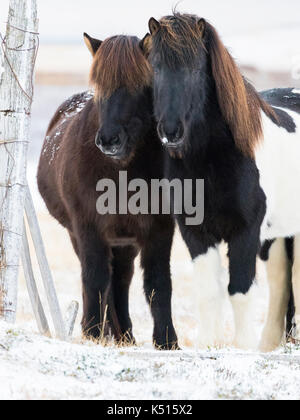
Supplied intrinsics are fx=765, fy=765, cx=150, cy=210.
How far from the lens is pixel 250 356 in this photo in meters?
4.95

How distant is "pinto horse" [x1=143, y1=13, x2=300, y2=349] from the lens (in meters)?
5.43

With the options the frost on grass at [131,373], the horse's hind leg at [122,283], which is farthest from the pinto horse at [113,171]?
the frost on grass at [131,373]

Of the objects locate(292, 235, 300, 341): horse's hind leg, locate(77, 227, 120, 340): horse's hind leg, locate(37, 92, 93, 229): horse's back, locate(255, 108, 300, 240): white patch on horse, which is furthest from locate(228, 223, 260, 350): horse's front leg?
locate(37, 92, 93, 229): horse's back

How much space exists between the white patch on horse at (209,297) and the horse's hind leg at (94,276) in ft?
3.04

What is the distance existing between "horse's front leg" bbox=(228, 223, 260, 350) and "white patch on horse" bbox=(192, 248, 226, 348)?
0.40 feet

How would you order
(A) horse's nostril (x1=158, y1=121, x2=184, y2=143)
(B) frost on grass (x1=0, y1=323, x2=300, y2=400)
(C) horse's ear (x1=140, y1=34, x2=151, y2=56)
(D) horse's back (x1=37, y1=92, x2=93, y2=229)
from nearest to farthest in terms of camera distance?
1. (B) frost on grass (x1=0, y1=323, x2=300, y2=400)
2. (A) horse's nostril (x1=158, y1=121, x2=184, y2=143)
3. (C) horse's ear (x1=140, y1=34, x2=151, y2=56)
4. (D) horse's back (x1=37, y1=92, x2=93, y2=229)

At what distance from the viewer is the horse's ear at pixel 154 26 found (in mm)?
5566

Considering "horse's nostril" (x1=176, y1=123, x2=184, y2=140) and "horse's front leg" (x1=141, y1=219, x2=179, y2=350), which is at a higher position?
"horse's nostril" (x1=176, y1=123, x2=184, y2=140)

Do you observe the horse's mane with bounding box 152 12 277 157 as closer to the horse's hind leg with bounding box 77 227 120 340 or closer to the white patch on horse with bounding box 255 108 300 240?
the white patch on horse with bounding box 255 108 300 240

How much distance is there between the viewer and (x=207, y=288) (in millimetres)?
5664

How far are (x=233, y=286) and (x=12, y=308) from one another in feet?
5.25

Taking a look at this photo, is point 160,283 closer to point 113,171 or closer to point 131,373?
point 113,171

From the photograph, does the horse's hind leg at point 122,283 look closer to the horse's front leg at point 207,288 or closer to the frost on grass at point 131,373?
the horse's front leg at point 207,288
